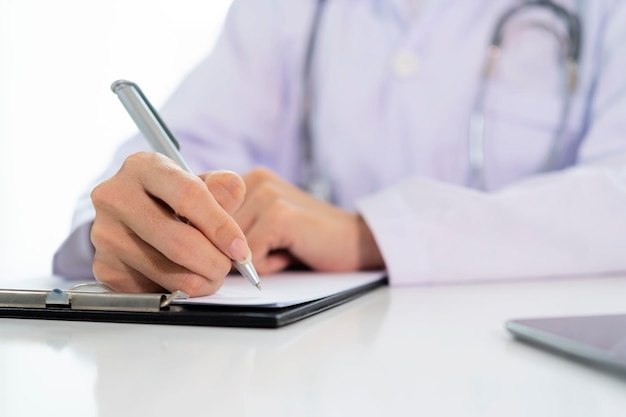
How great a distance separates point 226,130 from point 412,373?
0.76m

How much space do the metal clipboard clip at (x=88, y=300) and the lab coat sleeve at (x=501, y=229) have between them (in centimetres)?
28

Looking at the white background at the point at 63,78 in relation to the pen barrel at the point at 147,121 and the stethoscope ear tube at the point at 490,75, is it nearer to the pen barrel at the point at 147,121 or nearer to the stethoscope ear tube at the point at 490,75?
the stethoscope ear tube at the point at 490,75

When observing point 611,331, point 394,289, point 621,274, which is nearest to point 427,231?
point 394,289

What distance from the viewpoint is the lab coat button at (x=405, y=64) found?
0.94m

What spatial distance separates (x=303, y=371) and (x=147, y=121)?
273 millimetres

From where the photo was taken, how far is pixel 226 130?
3.24ft

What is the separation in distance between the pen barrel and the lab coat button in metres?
0.52

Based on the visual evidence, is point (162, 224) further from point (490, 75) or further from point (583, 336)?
point (490, 75)

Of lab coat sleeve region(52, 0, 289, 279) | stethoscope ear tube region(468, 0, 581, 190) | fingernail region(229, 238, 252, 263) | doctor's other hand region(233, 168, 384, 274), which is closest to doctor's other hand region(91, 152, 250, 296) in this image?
fingernail region(229, 238, 252, 263)

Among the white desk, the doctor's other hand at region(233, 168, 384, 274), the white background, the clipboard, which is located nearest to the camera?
the white desk

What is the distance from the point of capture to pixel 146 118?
1.58 feet

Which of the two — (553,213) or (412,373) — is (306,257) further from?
(412,373)

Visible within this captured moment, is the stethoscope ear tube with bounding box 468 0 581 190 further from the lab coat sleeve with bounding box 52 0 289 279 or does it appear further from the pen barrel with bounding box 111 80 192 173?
the pen barrel with bounding box 111 80 192 173

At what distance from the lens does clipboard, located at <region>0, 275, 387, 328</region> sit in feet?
1.21
